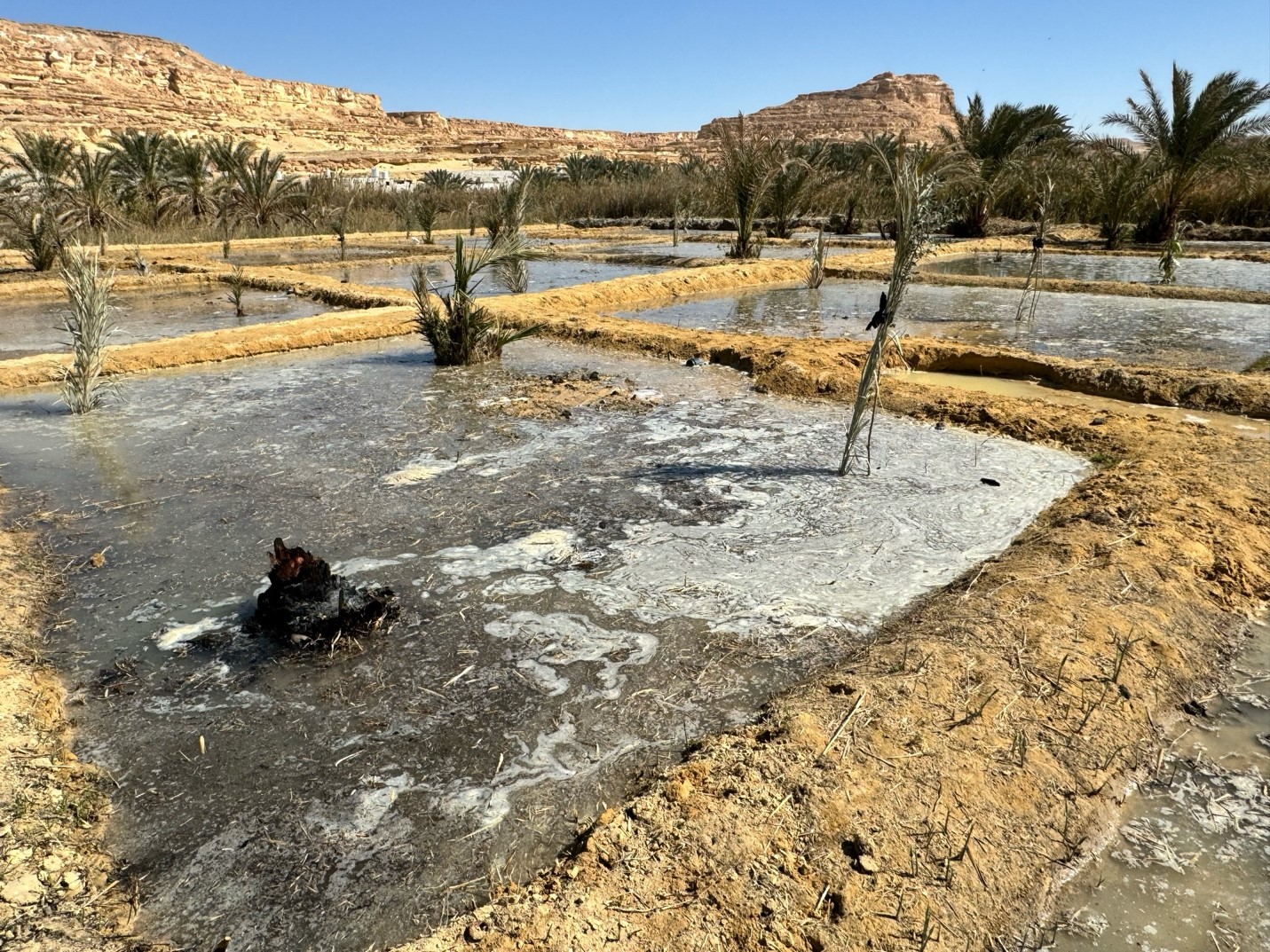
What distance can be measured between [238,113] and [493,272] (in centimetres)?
5912

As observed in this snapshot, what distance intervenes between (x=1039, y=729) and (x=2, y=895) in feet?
8.27

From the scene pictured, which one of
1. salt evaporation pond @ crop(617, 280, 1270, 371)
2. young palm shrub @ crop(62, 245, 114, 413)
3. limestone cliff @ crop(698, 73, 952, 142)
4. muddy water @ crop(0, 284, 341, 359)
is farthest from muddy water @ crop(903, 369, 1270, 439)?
limestone cliff @ crop(698, 73, 952, 142)

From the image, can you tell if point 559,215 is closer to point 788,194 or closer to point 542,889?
point 788,194

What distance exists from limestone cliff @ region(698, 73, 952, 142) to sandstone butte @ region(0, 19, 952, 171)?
0.45m

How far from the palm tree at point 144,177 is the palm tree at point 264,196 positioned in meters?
1.62

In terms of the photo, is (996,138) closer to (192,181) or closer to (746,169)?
(746,169)

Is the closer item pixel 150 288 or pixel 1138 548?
pixel 1138 548

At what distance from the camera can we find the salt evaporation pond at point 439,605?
193 cm

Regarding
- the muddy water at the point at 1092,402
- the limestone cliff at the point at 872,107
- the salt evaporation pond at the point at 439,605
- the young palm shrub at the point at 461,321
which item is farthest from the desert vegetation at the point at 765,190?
the limestone cliff at the point at 872,107

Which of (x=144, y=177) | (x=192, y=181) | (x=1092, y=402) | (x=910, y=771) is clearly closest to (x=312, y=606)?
(x=910, y=771)

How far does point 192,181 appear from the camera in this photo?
19.2 m

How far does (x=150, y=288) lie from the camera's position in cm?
1287

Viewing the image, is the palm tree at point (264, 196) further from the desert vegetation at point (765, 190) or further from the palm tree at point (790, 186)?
the palm tree at point (790, 186)

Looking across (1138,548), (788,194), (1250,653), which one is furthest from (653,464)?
(788,194)
